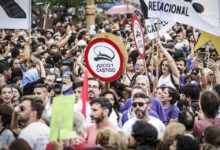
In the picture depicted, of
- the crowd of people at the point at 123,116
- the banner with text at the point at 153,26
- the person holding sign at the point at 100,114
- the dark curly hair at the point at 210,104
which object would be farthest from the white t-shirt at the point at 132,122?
the banner with text at the point at 153,26

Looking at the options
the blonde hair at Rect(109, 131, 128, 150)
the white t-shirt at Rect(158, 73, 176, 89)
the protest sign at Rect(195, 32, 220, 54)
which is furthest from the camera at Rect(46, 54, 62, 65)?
the blonde hair at Rect(109, 131, 128, 150)

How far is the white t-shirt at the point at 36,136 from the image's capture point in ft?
16.6

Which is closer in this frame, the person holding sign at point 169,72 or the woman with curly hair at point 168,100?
the woman with curly hair at point 168,100

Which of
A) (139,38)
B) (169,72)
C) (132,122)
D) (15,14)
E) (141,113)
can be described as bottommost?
(132,122)

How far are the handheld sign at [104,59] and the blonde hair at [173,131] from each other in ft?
6.71

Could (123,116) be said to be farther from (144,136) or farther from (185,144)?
(185,144)

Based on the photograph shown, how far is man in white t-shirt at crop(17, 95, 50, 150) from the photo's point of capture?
5.08m

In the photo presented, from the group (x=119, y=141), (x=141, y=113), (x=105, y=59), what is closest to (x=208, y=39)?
(x=105, y=59)

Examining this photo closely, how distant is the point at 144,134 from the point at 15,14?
3969 mm

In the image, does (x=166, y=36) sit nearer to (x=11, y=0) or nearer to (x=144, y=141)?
(x=11, y=0)

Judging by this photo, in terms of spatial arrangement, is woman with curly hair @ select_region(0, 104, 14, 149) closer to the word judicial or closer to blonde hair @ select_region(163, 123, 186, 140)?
blonde hair @ select_region(163, 123, 186, 140)

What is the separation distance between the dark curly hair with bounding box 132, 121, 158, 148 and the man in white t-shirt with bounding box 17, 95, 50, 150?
1.07 metres

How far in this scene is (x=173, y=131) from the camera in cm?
493

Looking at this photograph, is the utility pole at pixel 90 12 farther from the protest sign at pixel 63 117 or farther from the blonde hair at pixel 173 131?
the protest sign at pixel 63 117
